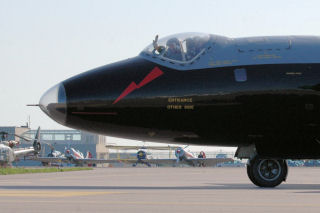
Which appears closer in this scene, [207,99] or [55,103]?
[207,99]

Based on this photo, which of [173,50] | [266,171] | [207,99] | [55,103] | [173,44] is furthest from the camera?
[266,171]

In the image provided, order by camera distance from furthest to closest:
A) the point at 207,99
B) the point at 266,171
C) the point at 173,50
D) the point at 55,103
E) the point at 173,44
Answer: the point at 266,171
the point at 173,44
the point at 173,50
the point at 55,103
the point at 207,99

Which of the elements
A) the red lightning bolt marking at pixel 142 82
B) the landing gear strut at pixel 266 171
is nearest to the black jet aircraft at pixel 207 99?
the red lightning bolt marking at pixel 142 82

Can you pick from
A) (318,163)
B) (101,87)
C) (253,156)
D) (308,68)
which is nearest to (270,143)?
(253,156)

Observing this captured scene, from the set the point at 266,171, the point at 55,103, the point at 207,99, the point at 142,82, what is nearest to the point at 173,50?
the point at 142,82

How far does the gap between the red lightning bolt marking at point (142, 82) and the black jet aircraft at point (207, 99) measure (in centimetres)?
3

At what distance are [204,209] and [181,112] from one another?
621 cm

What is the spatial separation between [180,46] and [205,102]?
1786 mm

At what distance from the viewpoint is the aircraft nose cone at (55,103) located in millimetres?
15102

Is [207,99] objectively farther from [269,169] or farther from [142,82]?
[269,169]

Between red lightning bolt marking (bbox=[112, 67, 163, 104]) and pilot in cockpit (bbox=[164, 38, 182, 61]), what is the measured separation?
61 centimetres

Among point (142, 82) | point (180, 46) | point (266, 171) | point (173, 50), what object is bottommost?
point (266, 171)

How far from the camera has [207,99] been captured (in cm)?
1501

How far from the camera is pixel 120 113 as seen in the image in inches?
592
